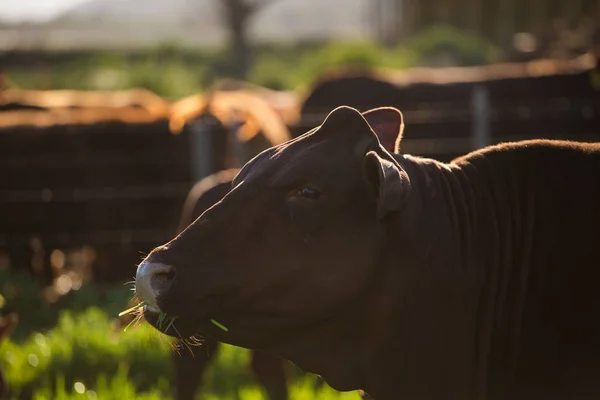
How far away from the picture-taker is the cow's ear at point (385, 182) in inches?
103

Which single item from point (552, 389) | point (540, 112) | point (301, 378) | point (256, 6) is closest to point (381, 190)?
point (552, 389)

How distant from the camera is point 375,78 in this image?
1080cm

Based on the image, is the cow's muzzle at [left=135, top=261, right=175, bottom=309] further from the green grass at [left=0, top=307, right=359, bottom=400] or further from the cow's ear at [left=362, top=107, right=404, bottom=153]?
the green grass at [left=0, top=307, right=359, bottom=400]

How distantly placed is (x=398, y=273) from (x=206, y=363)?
224cm

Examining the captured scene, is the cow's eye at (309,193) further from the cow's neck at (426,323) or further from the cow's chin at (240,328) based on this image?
the cow's chin at (240,328)

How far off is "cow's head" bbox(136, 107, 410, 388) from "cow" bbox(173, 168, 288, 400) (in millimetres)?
1848

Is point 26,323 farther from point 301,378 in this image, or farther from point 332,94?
point 332,94

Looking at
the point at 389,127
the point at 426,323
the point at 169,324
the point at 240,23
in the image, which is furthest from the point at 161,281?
the point at 240,23

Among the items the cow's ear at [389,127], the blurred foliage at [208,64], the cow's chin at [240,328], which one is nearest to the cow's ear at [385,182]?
the cow's chin at [240,328]

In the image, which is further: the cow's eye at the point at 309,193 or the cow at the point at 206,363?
the cow at the point at 206,363

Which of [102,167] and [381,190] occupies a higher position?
[381,190]

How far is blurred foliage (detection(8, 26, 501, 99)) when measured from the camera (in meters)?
22.9

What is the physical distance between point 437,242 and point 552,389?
531mm

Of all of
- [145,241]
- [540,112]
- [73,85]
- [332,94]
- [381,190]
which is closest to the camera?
[381,190]
